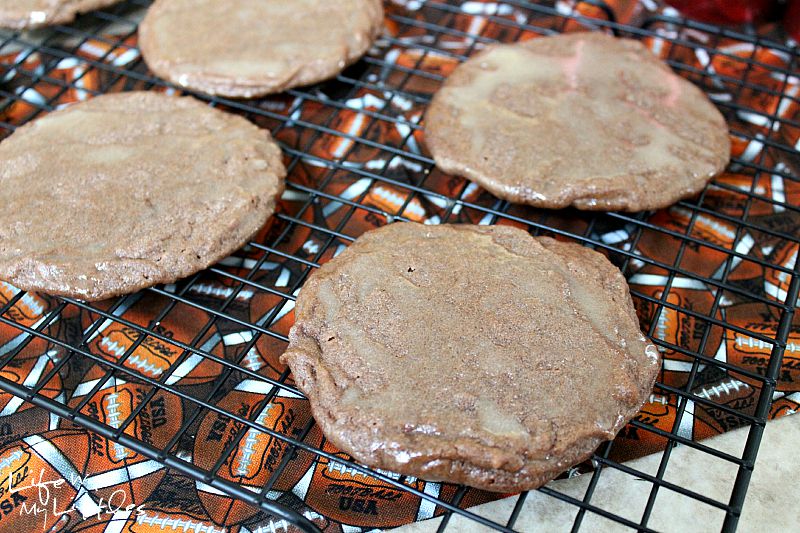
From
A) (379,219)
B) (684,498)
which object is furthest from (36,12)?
(684,498)

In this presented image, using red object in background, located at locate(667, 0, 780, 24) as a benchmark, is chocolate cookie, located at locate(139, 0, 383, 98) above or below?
above

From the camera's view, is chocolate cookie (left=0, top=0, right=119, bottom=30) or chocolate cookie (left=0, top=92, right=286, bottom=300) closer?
chocolate cookie (left=0, top=92, right=286, bottom=300)

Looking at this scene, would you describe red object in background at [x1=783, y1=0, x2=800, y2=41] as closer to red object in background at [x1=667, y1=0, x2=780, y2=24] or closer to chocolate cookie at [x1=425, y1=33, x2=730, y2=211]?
red object in background at [x1=667, y1=0, x2=780, y2=24]

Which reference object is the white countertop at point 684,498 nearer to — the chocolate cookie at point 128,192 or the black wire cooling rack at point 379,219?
the black wire cooling rack at point 379,219

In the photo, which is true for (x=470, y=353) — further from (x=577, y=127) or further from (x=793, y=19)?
(x=793, y=19)

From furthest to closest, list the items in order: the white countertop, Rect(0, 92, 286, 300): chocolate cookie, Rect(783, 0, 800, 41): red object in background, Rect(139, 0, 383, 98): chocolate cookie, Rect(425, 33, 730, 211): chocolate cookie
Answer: Rect(783, 0, 800, 41): red object in background, Rect(139, 0, 383, 98): chocolate cookie, Rect(425, 33, 730, 211): chocolate cookie, Rect(0, 92, 286, 300): chocolate cookie, the white countertop

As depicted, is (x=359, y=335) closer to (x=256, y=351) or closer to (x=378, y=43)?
(x=256, y=351)

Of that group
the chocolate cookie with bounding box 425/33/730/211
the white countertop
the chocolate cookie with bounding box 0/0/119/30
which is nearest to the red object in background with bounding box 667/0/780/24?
the chocolate cookie with bounding box 425/33/730/211

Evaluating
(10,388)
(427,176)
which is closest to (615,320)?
(427,176)
